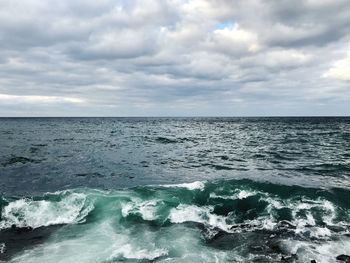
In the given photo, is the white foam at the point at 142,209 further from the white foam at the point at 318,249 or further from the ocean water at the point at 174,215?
the white foam at the point at 318,249

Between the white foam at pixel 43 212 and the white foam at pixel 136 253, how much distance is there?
474cm

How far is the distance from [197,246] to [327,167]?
22351 millimetres

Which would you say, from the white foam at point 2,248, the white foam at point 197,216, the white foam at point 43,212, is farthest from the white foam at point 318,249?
the white foam at point 2,248

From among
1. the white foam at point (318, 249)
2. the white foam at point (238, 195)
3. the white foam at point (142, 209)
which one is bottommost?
the white foam at point (318, 249)

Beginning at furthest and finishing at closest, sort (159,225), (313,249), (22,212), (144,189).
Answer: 1. (144,189)
2. (22,212)
3. (159,225)
4. (313,249)

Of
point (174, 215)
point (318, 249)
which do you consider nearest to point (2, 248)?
point (174, 215)

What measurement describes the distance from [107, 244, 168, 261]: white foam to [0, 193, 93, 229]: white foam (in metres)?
4.74

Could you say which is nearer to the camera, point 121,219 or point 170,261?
point 170,261

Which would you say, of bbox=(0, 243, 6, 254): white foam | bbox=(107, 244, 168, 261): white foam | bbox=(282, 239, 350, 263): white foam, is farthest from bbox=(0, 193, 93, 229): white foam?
bbox=(282, 239, 350, 263): white foam

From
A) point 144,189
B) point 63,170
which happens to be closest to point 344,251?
point 144,189

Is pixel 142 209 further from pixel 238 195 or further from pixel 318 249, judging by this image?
pixel 318 249

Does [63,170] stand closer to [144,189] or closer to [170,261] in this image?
[144,189]

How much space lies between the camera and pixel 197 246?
14.9 meters

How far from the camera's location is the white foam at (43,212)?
1791 centimetres
